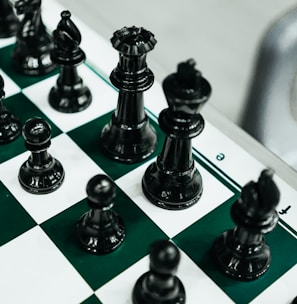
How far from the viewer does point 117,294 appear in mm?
792

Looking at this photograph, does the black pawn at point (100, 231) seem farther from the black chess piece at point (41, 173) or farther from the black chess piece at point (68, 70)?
the black chess piece at point (68, 70)

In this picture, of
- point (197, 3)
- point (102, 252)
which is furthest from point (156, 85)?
point (197, 3)

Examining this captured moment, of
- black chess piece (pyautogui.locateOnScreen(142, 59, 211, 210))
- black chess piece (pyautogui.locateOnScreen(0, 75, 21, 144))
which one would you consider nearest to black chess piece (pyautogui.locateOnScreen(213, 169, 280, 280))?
black chess piece (pyautogui.locateOnScreen(142, 59, 211, 210))

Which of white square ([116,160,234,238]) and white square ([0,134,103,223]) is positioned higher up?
white square ([116,160,234,238])

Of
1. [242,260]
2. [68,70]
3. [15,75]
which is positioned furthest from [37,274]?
[15,75]

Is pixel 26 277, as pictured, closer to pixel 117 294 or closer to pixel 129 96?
pixel 117 294

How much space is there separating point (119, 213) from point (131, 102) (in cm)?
19

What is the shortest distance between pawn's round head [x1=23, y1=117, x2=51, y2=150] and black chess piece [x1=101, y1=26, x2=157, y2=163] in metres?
0.14

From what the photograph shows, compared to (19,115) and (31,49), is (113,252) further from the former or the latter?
(31,49)

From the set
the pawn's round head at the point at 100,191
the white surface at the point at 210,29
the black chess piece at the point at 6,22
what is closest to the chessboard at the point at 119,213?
the pawn's round head at the point at 100,191

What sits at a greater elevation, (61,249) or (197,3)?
(61,249)

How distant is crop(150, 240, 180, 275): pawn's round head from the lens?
0.67m

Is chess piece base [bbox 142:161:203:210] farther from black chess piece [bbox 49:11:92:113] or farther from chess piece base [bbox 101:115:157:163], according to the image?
black chess piece [bbox 49:11:92:113]

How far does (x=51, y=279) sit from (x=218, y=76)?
1.45 m
